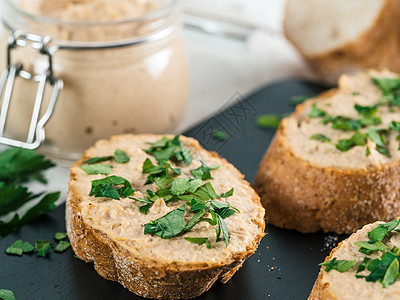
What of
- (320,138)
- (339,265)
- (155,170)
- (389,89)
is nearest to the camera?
(339,265)

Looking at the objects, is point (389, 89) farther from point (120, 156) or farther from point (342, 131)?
point (120, 156)

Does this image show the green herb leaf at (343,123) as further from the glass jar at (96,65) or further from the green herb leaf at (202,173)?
the glass jar at (96,65)

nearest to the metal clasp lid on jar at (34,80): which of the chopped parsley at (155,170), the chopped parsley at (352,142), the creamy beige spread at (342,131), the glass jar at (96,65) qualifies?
the glass jar at (96,65)

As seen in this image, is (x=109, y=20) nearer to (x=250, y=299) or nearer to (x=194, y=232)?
(x=194, y=232)

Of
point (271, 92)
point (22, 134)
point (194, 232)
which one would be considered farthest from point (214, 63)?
point (194, 232)

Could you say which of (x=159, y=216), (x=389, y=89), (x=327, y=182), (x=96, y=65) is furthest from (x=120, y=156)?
(x=389, y=89)

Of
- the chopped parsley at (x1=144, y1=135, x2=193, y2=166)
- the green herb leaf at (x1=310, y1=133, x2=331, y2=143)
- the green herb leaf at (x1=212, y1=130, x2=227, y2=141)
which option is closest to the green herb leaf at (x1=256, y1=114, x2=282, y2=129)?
the green herb leaf at (x1=212, y1=130, x2=227, y2=141)
